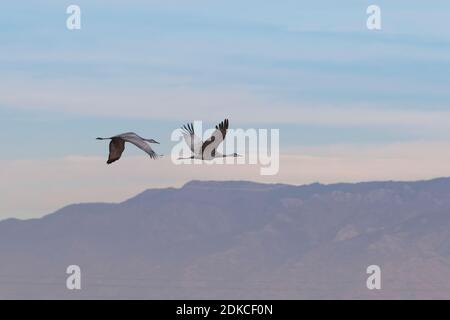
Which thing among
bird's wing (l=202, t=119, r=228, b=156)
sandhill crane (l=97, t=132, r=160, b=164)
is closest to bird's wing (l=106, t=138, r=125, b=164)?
sandhill crane (l=97, t=132, r=160, b=164)

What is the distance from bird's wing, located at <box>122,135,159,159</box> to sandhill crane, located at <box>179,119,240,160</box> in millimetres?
4400

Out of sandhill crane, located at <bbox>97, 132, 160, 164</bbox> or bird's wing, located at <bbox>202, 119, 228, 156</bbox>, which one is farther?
bird's wing, located at <bbox>202, 119, 228, 156</bbox>

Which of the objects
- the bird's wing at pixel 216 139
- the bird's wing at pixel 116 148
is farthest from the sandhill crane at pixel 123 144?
the bird's wing at pixel 216 139

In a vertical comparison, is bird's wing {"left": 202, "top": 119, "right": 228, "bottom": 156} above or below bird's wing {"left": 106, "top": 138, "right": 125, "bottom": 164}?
above

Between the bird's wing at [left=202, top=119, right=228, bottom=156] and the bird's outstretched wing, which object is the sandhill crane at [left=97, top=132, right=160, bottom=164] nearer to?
the bird's outstretched wing

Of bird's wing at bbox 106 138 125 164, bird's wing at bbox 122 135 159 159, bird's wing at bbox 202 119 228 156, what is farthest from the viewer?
bird's wing at bbox 202 119 228 156

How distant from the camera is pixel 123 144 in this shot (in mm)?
51969

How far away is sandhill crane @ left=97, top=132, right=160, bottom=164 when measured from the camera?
48125 millimetres

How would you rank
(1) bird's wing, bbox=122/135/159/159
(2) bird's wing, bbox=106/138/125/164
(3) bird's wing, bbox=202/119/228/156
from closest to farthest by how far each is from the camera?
(1) bird's wing, bbox=122/135/159/159 < (2) bird's wing, bbox=106/138/125/164 < (3) bird's wing, bbox=202/119/228/156

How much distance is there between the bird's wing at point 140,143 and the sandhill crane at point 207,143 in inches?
173

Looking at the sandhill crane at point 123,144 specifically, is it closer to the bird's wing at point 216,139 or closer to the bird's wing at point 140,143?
the bird's wing at point 140,143
